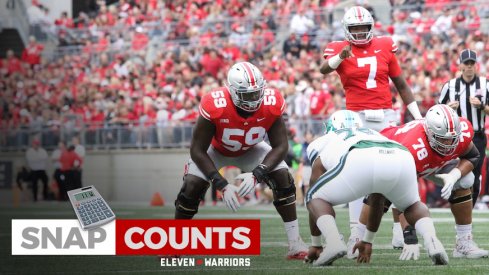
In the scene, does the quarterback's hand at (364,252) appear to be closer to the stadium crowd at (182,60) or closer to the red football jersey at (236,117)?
the red football jersey at (236,117)

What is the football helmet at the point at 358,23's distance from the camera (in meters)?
9.95

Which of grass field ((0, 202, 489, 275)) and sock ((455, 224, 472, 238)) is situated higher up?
sock ((455, 224, 472, 238))

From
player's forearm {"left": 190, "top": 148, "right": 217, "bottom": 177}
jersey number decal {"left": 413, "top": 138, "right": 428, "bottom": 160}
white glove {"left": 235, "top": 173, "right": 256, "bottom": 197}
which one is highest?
jersey number decal {"left": 413, "top": 138, "right": 428, "bottom": 160}

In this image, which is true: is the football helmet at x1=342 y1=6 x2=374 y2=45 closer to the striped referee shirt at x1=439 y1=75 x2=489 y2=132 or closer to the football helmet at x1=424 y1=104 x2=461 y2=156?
the striped referee shirt at x1=439 y1=75 x2=489 y2=132

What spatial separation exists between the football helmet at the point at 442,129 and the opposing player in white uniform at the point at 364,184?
21.5 inches

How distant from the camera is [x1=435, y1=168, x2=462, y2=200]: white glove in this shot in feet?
28.3

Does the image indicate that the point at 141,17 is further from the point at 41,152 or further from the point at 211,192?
the point at 211,192

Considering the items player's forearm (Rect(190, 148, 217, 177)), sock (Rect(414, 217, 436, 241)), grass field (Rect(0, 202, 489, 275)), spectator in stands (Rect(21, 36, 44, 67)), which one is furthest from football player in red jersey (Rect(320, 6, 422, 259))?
spectator in stands (Rect(21, 36, 44, 67))

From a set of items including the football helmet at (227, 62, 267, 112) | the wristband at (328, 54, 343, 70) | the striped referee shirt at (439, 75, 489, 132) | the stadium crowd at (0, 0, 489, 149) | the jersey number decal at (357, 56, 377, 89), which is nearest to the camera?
the football helmet at (227, 62, 267, 112)

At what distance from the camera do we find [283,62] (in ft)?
78.1

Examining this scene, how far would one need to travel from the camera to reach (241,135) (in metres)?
9.08

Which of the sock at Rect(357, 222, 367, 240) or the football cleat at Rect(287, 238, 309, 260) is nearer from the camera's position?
the football cleat at Rect(287, 238, 309, 260)

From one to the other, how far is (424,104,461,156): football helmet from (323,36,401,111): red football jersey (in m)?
1.46

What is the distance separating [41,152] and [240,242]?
16782 millimetres
